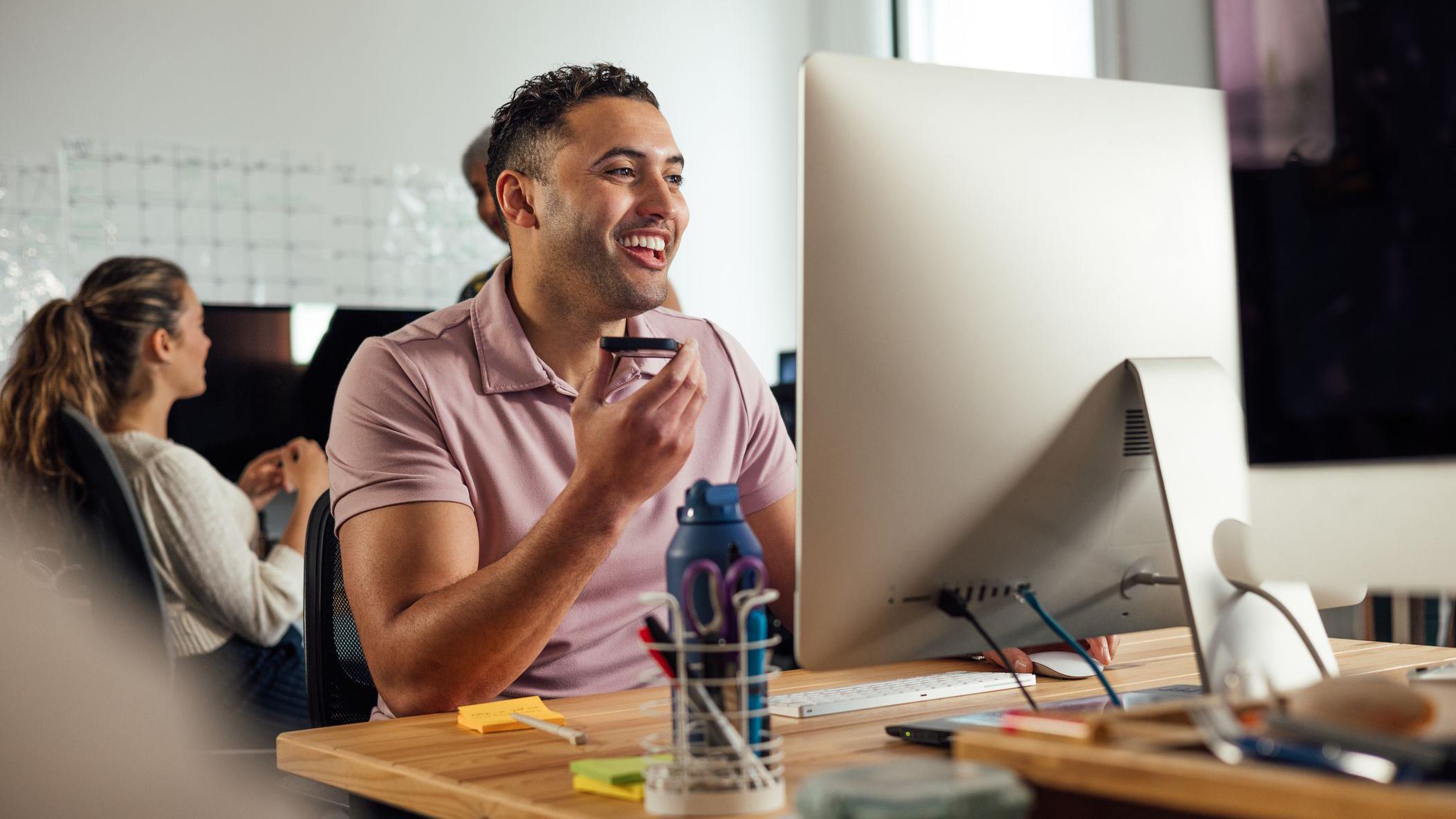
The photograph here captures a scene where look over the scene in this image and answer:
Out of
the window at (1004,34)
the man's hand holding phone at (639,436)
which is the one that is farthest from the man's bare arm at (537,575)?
the window at (1004,34)

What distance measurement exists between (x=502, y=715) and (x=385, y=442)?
36 cm

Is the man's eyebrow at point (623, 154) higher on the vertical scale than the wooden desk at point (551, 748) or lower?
higher

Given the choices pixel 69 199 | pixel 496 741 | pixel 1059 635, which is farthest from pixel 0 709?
pixel 69 199

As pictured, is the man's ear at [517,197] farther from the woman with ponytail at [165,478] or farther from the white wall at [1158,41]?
the white wall at [1158,41]

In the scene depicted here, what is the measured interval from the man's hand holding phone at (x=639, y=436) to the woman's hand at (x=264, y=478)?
176 centimetres

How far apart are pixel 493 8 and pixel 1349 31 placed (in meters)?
3.47

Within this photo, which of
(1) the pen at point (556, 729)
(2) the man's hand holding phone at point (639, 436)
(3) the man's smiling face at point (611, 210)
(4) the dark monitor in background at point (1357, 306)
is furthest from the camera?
(3) the man's smiling face at point (611, 210)

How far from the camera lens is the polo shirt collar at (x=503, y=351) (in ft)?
4.50

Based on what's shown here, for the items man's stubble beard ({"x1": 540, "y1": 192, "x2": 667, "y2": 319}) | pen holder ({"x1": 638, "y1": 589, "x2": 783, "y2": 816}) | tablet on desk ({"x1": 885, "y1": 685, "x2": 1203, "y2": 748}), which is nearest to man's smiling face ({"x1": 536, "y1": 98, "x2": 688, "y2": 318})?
man's stubble beard ({"x1": 540, "y1": 192, "x2": 667, "y2": 319})

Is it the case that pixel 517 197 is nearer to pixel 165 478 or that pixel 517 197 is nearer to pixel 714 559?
pixel 714 559

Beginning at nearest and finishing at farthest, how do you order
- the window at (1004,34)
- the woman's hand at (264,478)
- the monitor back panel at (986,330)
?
the monitor back panel at (986,330) < the woman's hand at (264,478) < the window at (1004,34)

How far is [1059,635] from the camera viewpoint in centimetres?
87

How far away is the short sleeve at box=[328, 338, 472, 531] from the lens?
1.23m

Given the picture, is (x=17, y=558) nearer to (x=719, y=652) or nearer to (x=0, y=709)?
(x=0, y=709)
